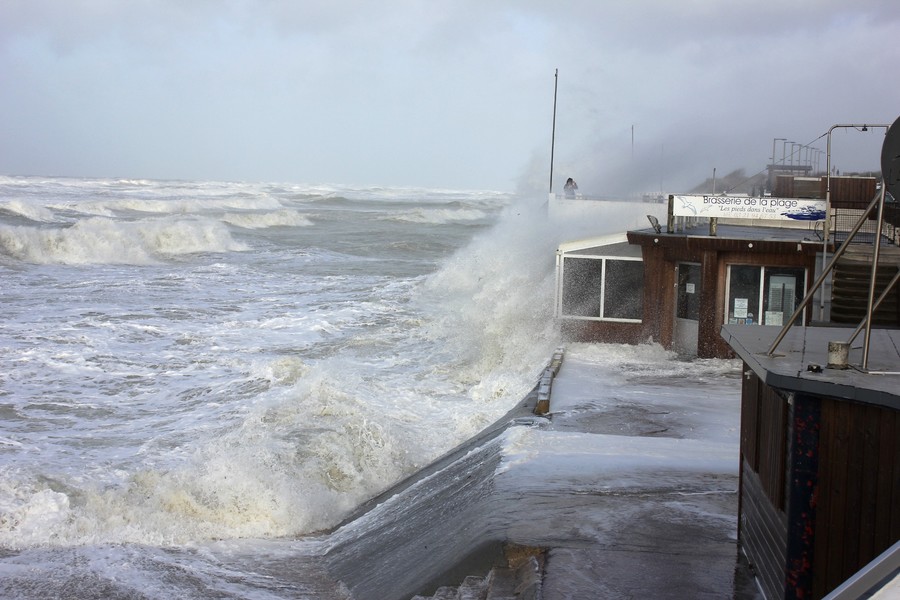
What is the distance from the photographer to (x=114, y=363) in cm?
1797

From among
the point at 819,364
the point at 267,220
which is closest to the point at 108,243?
the point at 267,220

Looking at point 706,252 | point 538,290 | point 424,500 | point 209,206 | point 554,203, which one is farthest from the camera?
point 209,206

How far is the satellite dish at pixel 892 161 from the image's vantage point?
518 cm

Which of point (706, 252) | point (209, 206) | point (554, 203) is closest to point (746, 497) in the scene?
point (706, 252)

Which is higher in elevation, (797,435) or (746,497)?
(797,435)

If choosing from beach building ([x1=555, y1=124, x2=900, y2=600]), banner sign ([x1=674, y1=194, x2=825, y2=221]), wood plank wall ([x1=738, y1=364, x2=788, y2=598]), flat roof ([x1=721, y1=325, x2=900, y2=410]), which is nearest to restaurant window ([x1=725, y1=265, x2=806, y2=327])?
banner sign ([x1=674, y1=194, x2=825, y2=221])

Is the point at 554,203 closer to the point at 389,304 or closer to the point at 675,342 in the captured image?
the point at 389,304

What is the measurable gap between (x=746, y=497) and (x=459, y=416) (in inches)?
312

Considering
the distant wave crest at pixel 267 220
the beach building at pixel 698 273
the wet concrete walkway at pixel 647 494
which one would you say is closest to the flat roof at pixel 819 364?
the wet concrete walkway at pixel 647 494

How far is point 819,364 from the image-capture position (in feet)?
17.3

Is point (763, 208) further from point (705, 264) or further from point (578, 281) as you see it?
point (578, 281)

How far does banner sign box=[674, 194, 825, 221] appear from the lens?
17.0 metres

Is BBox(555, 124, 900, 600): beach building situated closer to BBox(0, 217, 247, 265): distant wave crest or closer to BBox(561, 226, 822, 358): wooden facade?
BBox(561, 226, 822, 358): wooden facade

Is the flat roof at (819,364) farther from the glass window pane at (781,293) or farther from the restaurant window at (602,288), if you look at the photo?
the restaurant window at (602,288)
